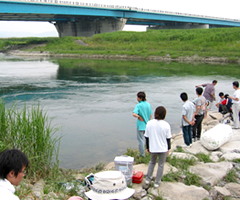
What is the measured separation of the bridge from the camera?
178ft

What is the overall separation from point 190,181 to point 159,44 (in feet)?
169

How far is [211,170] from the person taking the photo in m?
6.24

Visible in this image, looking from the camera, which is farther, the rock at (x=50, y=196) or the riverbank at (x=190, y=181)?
the riverbank at (x=190, y=181)

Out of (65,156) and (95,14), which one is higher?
(95,14)

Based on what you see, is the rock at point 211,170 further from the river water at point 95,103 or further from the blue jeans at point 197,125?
the river water at point 95,103

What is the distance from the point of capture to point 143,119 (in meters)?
6.72

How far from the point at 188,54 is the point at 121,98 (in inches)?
1204

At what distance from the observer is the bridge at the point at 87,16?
54375 mm

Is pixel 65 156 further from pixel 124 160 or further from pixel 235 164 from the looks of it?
pixel 235 164

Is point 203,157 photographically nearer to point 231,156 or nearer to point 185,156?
point 185,156

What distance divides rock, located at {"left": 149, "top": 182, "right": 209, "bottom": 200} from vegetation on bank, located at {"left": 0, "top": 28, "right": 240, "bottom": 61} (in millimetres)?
38066

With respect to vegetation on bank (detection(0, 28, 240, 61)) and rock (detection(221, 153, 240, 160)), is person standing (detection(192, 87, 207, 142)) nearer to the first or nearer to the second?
rock (detection(221, 153, 240, 160))

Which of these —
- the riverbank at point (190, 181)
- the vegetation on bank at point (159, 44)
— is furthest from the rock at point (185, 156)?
the vegetation on bank at point (159, 44)

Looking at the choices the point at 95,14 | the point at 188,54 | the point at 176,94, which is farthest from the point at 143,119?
the point at 95,14
